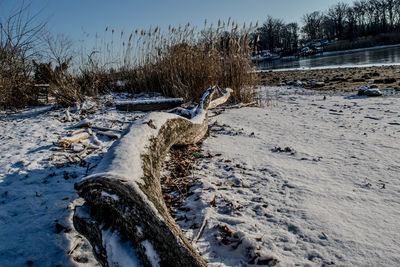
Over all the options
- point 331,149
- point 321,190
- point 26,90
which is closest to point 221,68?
point 331,149

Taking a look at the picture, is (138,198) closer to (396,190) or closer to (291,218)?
(291,218)

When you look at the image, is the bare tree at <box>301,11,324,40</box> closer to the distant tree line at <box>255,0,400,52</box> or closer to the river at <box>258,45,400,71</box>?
the distant tree line at <box>255,0,400,52</box>

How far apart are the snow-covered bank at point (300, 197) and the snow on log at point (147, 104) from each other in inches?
55.5

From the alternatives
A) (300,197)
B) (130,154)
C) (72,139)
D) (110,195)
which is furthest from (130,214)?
(72,139)

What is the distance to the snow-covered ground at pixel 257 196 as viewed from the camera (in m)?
1.26

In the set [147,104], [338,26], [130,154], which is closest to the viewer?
[130,154]

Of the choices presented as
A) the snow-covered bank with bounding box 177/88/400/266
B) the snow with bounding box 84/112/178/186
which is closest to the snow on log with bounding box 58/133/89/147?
the snow with bounding box 84/112/178/186

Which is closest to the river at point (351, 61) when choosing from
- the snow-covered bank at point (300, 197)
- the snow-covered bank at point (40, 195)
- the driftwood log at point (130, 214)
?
the snow-covered bank at point (300, 197)

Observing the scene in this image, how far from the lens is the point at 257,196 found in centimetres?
181

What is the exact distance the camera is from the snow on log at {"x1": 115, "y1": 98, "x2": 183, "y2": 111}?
4488 millimetres

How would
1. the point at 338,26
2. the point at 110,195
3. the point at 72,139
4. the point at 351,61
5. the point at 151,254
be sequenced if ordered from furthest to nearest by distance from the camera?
the point at 338,26 → the point at 351,61 → the point at 72,139 → the point at 110,195 → the point at 151,254

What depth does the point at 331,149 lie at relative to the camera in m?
2.69

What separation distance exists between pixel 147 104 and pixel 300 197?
341cm

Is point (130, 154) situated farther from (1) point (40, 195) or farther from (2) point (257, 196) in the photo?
(2) point (257, 196)
